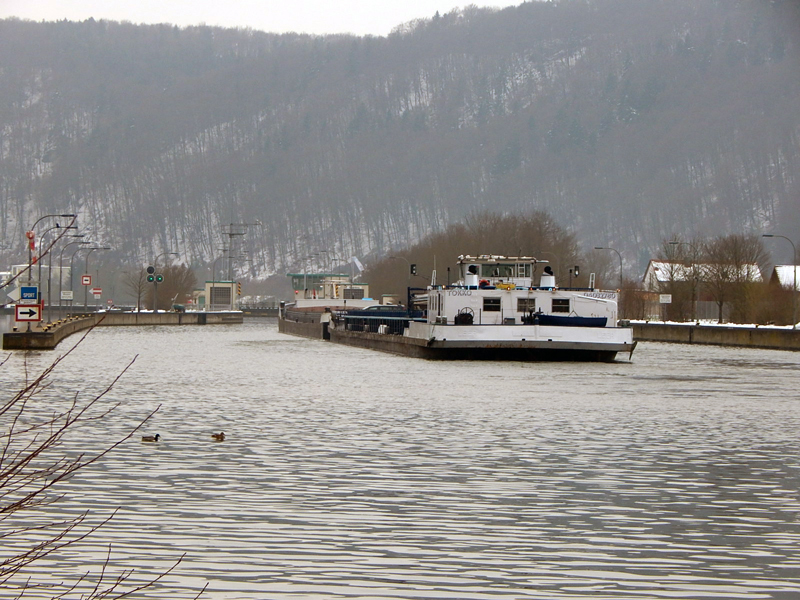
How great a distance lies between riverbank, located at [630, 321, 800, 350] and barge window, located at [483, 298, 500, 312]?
18.7m

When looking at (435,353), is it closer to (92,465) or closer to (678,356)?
(678,356)

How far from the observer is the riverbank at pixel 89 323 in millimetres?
56031

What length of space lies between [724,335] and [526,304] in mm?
24154

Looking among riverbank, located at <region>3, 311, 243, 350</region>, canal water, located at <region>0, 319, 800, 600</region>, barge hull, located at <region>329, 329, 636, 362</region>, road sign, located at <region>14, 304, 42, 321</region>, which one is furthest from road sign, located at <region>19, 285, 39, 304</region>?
canal water, located at <region>0, 319, 800, 600</region>

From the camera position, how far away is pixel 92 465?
1784cm

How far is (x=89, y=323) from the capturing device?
83.2 metres

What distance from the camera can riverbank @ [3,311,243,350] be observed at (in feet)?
184

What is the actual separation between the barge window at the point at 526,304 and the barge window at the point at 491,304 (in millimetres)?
981

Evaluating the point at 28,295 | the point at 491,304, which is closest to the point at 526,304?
the point at 491,304

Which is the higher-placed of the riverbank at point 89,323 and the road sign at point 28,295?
the road sign at point 28,295

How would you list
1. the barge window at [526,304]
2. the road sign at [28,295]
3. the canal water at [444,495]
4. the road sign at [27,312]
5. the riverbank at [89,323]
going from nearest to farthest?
the canal water at [444,495] < the road sign at [28,295] < the riverbank at [89,323] < the barge window at [526,304] < the road sign at [27,312]

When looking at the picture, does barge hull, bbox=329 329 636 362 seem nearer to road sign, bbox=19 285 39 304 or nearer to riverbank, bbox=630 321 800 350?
road sign, bbox=19 285 39 304

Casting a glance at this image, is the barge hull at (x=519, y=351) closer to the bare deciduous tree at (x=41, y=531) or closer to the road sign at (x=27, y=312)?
the road sign at (x=27, y=312)

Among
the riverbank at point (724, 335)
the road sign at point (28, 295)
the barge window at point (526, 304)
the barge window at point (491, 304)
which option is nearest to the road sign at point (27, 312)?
the road sign at point (28, 295)
